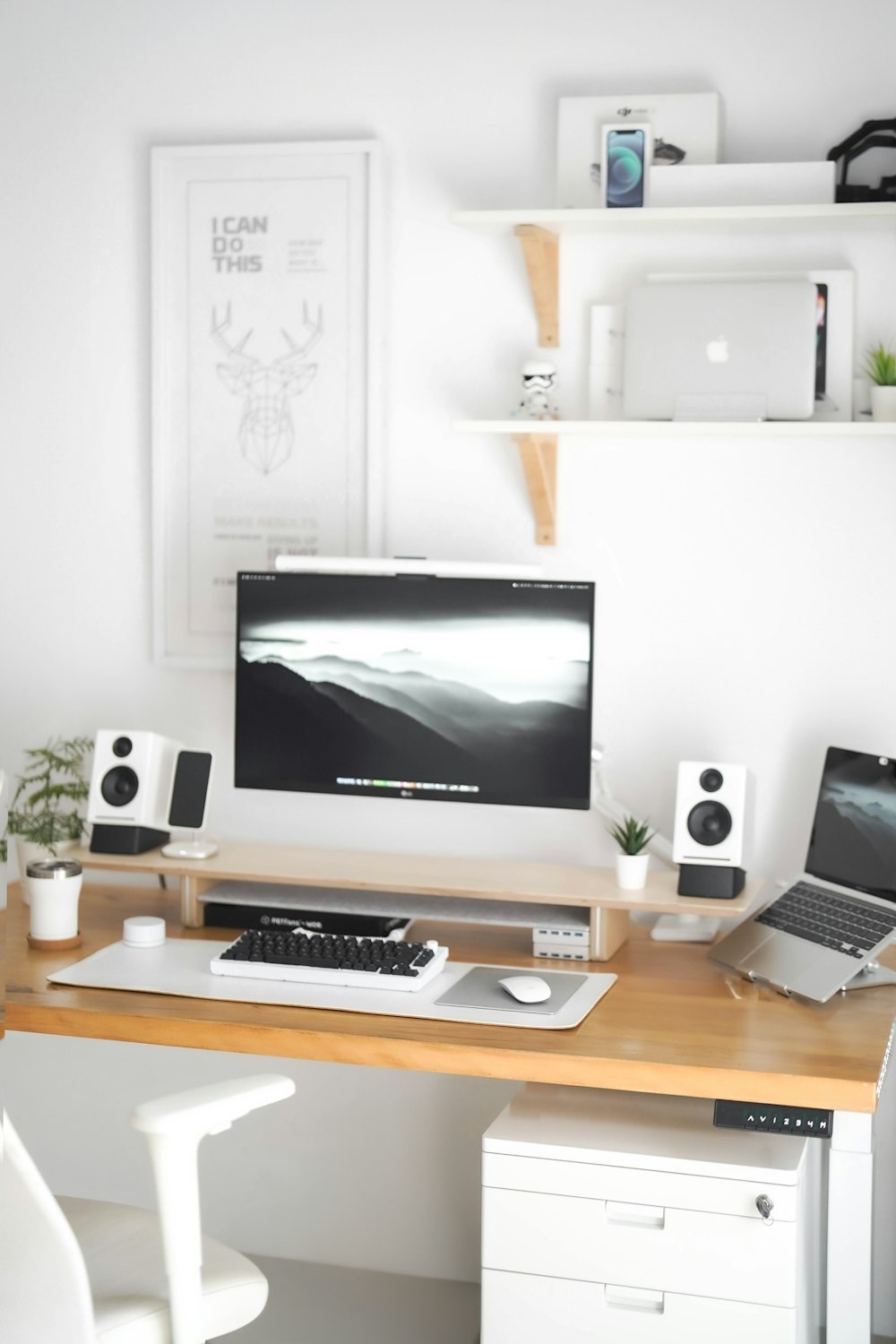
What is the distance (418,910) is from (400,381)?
96 cm

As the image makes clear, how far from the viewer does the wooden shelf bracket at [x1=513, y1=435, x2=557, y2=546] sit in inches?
95.9

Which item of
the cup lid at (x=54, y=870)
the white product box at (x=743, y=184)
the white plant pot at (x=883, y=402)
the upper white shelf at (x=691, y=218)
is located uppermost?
the white product box at (x=743, y=184)

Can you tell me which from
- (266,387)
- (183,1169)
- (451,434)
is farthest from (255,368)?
(183,1169)

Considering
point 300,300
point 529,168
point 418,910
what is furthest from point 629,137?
point 418,910

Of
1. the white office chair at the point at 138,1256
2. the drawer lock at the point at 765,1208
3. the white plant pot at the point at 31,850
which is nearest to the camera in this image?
the white office chair at the point at 138,1256

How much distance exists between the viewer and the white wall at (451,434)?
245 cm

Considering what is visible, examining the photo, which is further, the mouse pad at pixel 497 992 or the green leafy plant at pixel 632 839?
the green leafy plant at pixel 632 839

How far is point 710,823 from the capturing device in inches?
91.0

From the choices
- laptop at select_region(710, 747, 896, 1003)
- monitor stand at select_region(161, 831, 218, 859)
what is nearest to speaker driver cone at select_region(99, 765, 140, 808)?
monitor stand at select_region(161, 831, 218, 859)

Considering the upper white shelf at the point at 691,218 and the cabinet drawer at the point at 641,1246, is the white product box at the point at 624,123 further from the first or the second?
the cabinet drawer at the point at 641,1246

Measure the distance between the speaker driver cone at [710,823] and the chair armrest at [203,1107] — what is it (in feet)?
2.96

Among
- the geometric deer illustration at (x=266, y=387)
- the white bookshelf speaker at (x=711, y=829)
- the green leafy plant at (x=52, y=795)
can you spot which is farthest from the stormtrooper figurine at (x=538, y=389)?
the green leafy plant at (x=52, y=795)

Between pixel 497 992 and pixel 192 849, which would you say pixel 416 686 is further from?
pixel 497 992

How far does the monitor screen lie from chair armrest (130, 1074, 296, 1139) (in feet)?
2.79
